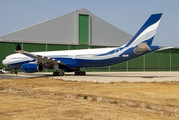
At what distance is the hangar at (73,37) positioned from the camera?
45.1m

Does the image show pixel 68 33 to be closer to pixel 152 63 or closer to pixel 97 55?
pixel 97 55

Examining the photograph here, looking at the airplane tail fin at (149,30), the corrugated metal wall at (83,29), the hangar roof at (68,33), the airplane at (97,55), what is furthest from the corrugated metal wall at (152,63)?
the airplane tail fin at (149,30)

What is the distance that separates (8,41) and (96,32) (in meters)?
19.7

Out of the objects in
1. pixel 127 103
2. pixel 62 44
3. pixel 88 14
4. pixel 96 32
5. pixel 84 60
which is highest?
pixel 88 14

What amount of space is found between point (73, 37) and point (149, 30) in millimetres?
25376

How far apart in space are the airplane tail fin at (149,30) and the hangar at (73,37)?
23.9 meters

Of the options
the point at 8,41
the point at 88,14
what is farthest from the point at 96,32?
the point at 8,41

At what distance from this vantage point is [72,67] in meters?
32.1

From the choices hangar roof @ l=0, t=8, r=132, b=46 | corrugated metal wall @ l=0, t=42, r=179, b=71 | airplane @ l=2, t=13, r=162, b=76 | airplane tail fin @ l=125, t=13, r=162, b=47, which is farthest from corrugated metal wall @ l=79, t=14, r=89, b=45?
airplane tail fin @ l=125, t=13, r=162, b=47

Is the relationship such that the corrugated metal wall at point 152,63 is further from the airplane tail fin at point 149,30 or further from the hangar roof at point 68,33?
the airplane tail fin at point 149,30

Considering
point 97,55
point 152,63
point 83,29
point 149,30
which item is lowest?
point 152,63

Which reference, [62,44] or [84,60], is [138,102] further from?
[62,44]

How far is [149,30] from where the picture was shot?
2627 cm

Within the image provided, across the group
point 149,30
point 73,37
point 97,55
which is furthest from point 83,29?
point 149,30
